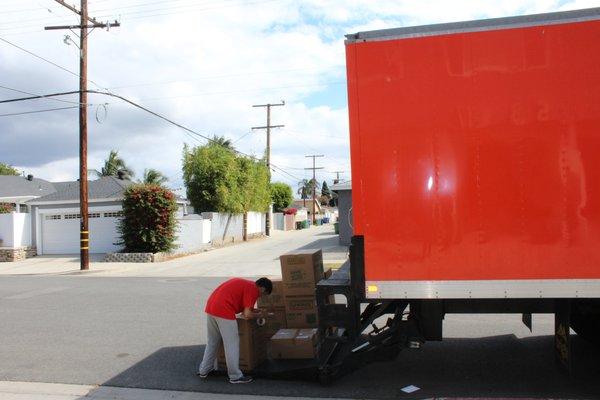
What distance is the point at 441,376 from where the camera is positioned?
5.91 m

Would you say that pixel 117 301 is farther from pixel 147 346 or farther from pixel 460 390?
pixel 460 390

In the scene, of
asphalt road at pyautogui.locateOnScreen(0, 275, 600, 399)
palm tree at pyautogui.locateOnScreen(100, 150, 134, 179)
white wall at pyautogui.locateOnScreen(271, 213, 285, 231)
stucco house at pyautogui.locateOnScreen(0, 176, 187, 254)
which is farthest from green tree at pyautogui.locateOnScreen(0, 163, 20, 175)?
asphalt road at pyautogui.locateOnScreen(0, 275, 600, 399)

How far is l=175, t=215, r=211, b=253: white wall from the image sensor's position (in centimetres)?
2408

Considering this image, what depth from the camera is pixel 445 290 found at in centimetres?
455

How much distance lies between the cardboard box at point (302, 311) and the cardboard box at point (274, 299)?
169 mm

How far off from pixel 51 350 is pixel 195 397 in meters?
3.06

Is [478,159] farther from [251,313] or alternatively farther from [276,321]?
[276,321]

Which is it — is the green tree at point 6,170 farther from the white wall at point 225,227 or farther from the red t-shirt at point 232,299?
the red t-shirt at point 232,299

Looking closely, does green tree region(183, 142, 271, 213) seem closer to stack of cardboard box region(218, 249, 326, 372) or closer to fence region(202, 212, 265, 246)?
fence region(202, 212, 265, 246)

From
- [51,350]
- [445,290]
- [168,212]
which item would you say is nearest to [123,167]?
[168,212]

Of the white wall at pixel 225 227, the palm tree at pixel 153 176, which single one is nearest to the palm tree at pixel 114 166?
the palm tree at pixel 153 176

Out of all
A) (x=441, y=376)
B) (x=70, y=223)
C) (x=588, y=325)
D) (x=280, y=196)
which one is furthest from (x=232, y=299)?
(x=280, y=196)

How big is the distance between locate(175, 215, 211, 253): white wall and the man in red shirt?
17496 millimetres

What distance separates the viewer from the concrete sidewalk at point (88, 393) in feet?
18.1
